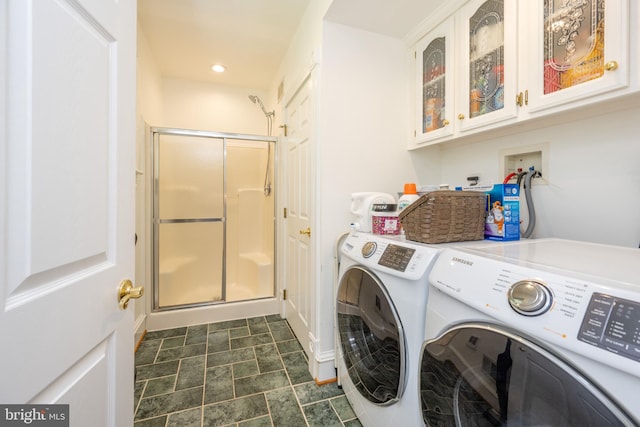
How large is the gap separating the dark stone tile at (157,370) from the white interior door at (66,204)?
1.15 meters

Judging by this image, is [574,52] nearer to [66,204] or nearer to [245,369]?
[66,204]

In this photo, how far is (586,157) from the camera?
1146 mm

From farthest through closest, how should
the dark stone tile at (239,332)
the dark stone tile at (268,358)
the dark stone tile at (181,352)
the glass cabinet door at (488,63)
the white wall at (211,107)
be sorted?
the white wall at (211,107) → the dark stone tile at (239,332) → the dark stone tile at (181,352) → the dark stone tile at (268,358) → the glass cabinet door at (488,63)

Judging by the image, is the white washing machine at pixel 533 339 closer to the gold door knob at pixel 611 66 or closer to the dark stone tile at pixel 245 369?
the gold door knob at pixel 611 66

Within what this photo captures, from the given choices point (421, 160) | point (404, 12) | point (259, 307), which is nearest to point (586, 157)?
point (421, 160)

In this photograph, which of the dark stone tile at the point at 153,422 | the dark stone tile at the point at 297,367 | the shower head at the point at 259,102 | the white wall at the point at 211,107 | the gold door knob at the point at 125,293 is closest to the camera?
the gold door knob at the point at 125,293

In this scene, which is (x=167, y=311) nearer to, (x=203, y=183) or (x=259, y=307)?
(x=259, y=307)

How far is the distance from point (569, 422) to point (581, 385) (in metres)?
0.09

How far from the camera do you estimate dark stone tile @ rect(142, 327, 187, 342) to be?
221 cm

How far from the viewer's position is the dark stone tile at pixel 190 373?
1.64m

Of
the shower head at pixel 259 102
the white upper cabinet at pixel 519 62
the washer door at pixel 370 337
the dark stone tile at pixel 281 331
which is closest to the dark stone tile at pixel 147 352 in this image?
the dark stone tile at pixel 281 331

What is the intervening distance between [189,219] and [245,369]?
4.99 feet

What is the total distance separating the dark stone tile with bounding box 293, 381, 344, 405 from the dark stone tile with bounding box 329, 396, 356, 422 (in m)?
0.04

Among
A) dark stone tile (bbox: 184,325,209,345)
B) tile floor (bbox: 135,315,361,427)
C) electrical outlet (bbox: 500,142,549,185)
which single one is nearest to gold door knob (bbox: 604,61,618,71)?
electrical outlet (bbox: 500,142,549,185)
